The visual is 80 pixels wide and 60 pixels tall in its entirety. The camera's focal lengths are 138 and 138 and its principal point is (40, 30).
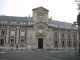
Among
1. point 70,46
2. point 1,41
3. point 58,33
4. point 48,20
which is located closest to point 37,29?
point 48,20

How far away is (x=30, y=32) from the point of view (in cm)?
5766

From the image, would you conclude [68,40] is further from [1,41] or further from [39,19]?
[1,41]

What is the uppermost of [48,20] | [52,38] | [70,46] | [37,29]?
[48,20]

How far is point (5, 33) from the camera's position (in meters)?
56.1

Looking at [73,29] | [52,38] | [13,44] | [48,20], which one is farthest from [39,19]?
[73,29]

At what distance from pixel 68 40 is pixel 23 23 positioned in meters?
23.6

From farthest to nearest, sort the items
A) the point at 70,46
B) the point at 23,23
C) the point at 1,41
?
the point at 70,46 < the point at 23,23 < the point at 1,41

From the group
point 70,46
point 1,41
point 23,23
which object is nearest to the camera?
point 1,41

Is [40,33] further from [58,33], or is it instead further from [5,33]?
[5,33]

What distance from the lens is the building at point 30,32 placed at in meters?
56.2

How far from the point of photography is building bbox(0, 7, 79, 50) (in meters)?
56.2

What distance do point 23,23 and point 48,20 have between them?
10.9 m

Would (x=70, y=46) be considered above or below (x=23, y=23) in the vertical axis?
below

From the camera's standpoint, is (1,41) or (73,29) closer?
(1,41)
